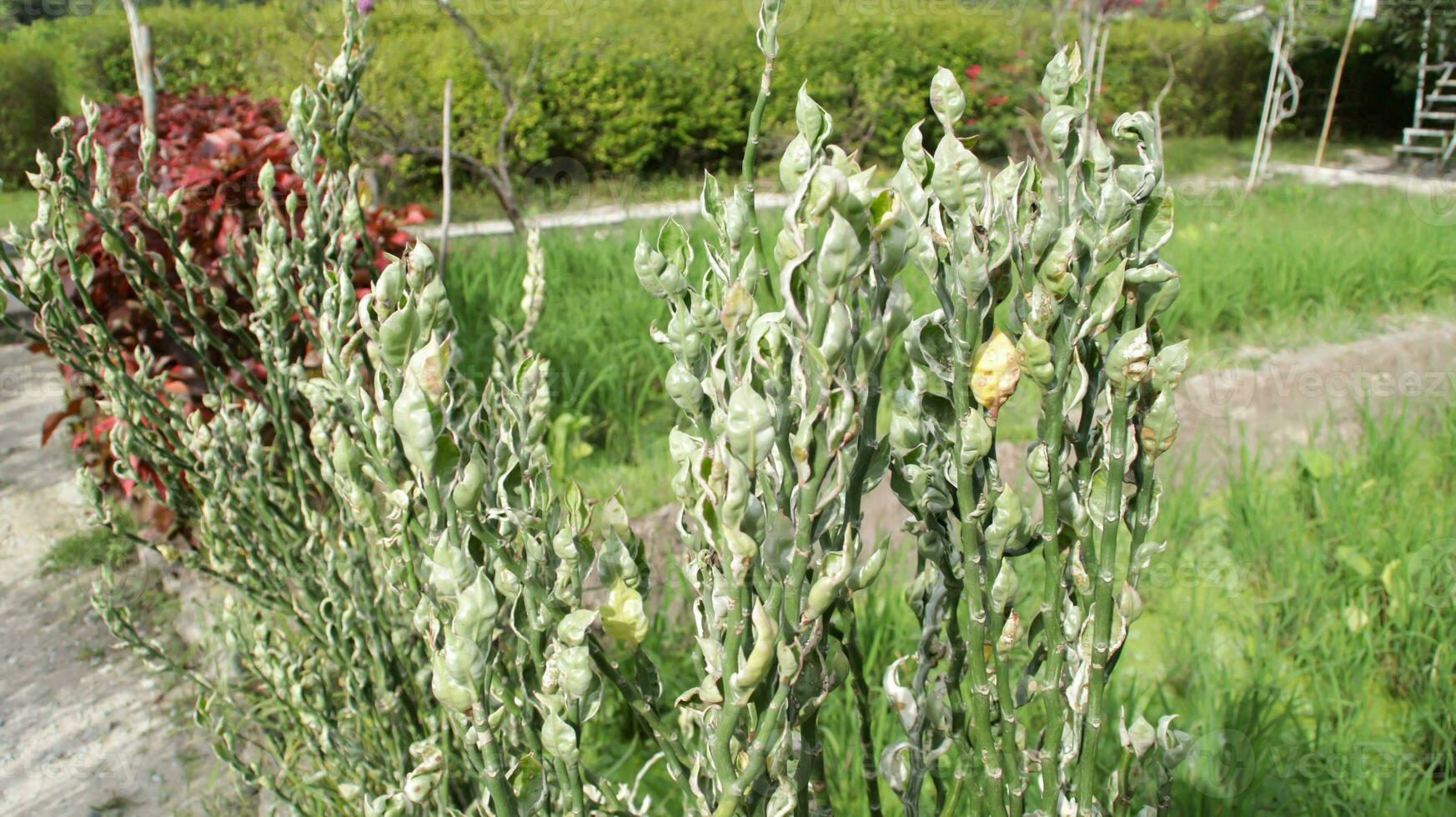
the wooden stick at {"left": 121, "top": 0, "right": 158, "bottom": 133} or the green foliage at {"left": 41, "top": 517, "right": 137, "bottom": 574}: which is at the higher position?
the wooden stick at {"left": 121, "top": 0, "right": 158, "bottom": 133}

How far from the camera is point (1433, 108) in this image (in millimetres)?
12258

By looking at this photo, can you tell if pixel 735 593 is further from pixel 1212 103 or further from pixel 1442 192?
pixel 1212 103

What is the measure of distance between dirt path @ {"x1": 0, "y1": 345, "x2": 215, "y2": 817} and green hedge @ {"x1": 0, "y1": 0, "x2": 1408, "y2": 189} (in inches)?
212

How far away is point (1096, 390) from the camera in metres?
0.77

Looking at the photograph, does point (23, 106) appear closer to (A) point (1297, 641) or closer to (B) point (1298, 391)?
(B) point (1298, 391)

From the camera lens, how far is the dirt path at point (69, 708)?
7.18 feet

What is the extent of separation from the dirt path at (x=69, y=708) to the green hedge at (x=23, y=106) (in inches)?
355

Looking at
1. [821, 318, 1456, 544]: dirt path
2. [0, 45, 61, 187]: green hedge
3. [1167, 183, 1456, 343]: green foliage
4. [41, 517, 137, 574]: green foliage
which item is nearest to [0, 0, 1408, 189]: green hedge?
[0, 45, 61, 187]: green hedge

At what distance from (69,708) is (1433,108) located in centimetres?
1473

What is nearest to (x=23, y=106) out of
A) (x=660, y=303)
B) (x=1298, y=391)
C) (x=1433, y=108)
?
(x=660, y=303)

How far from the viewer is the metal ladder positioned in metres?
9.80

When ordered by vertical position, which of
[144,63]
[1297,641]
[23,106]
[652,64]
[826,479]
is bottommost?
[1297,641]

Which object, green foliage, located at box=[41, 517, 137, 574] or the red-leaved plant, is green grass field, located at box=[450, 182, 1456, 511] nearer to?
the red-leaved plant

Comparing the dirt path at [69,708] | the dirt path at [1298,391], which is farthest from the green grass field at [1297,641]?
the dirt path at [69,708]
